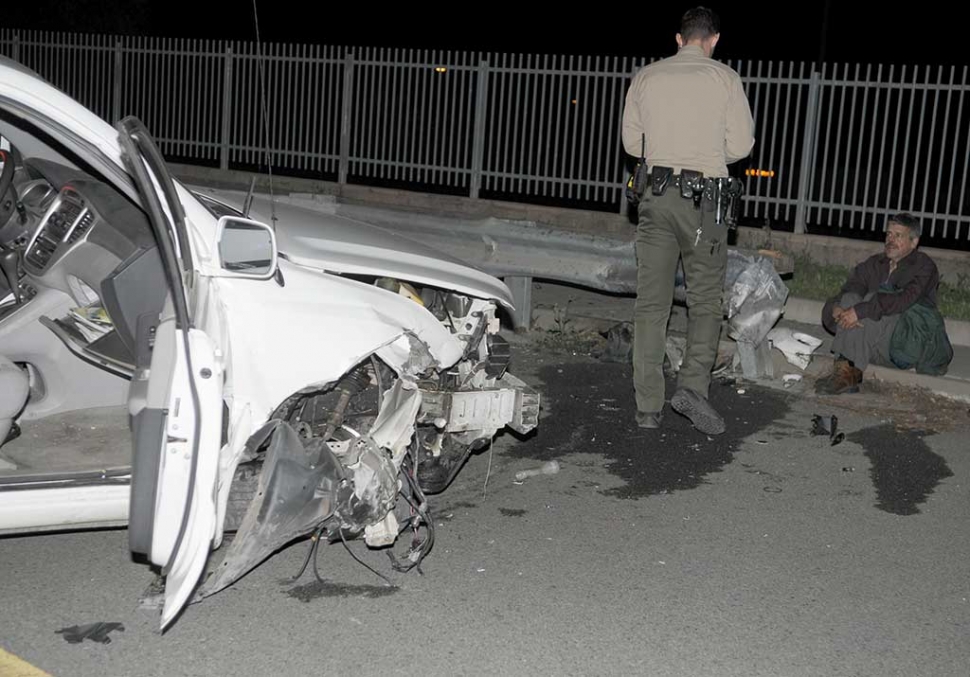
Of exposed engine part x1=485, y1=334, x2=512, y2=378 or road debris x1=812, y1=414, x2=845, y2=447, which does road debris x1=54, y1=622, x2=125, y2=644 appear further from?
road debris x1=812, y1=414, x2=845, y2=447

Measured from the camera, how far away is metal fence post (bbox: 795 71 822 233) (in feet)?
37.9

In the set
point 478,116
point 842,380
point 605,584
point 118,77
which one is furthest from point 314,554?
point 118,77

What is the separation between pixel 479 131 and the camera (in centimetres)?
1348

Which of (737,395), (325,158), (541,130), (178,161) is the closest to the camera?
(737,395)

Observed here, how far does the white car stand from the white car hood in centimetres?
1

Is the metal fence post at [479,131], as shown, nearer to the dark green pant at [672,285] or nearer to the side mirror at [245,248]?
the dark green pant at [672,285]

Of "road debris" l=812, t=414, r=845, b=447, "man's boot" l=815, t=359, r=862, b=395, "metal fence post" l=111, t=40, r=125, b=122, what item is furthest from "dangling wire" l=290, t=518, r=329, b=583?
"metal fence post" l=111, t=40, r=125, b=122

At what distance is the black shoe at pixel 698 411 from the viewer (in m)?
6.84

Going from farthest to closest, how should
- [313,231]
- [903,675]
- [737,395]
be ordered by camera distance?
[737,395], [313,231], [903,675]

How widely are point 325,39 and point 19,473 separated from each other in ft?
107

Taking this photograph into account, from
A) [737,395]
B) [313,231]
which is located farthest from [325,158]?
[313,231]

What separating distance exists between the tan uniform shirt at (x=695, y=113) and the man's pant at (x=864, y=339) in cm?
168

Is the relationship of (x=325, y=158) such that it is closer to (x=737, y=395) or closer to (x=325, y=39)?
(x=737, y=395)

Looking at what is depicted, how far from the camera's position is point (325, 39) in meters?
35.6
